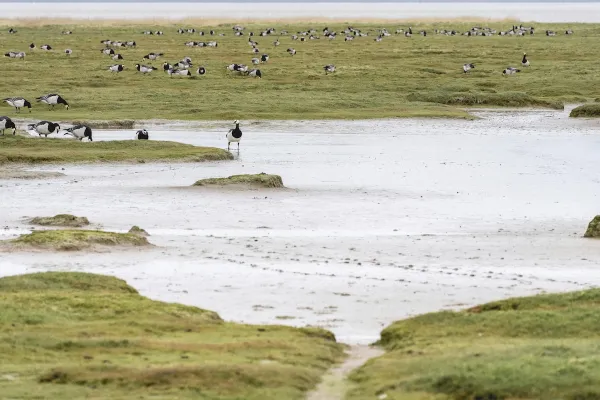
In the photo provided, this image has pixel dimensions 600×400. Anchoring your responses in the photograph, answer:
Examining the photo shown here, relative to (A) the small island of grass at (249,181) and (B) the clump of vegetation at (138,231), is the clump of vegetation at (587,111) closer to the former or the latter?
(A) the small island of grass at (249,181)

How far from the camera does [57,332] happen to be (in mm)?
12805

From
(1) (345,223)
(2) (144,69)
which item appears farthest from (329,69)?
(1) (345,223)

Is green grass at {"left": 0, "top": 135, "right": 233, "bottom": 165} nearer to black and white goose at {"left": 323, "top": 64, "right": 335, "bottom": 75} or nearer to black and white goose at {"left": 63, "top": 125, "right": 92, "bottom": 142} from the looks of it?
black and white goose at {"left": 63, "top": 125, "right": 92, "bottom": 142}

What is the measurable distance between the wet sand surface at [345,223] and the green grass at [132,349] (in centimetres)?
105

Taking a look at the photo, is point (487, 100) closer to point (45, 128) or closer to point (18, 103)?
point (18, 103)

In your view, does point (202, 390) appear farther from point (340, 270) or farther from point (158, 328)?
point (340, 270)

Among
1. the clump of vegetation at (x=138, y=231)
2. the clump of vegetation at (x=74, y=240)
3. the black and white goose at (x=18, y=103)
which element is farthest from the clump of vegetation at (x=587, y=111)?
the clump of vegetation at (x=74, y=240)

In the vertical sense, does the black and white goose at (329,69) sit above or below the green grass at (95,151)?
above

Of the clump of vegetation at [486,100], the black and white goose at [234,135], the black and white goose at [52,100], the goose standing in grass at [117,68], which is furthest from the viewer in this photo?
the goose standing in grass at [117,68]

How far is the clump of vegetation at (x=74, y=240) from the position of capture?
62.9ft

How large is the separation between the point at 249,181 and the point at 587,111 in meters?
22.4

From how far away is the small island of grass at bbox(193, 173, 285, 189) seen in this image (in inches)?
1074

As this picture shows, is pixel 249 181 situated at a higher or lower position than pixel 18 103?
higher

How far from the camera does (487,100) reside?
52.1 m
